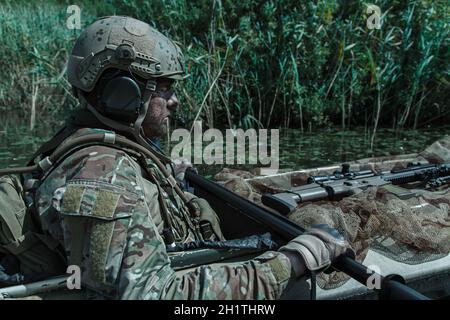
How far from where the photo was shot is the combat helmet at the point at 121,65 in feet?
7.45

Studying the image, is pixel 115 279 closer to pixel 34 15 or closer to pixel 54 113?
pixel 54 113

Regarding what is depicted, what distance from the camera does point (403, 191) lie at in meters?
3.98

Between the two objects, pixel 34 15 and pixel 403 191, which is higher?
pixel 34 15

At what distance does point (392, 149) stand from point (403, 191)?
3.78 m

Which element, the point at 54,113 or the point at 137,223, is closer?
the point at 137,223

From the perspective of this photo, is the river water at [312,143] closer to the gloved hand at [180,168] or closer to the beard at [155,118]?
the gloved hand at [180,168]

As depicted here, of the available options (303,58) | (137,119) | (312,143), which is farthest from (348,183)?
(303,58)

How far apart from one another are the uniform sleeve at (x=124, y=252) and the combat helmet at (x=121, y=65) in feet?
1.24

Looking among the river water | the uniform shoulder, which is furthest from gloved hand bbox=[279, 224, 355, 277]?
the river water

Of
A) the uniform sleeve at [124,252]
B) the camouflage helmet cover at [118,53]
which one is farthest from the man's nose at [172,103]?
the uniform sleeve at [124,252]

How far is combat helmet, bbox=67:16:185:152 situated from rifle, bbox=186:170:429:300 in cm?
79

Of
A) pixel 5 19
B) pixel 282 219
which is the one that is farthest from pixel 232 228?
pixel 5 19

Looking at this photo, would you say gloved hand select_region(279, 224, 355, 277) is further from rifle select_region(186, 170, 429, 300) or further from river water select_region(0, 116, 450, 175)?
river water select_region(0, 116, 450, 175)

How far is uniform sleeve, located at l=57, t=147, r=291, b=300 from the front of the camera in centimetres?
179
